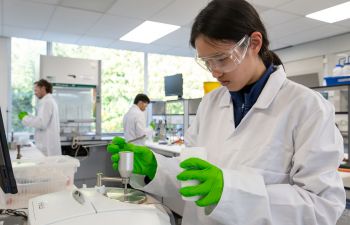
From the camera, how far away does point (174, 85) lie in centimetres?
436

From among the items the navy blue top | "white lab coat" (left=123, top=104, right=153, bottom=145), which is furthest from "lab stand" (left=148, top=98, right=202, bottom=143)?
the navy blue top

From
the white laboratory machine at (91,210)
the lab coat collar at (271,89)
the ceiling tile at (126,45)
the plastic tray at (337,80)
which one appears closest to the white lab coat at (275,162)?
the lab coat collar at (271,89)

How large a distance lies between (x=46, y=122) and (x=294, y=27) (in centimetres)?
375

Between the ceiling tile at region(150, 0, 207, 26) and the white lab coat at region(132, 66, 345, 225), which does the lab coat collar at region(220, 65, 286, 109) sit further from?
the ceiling tile at region(150, 0, 207, 26)

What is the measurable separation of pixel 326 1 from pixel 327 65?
2104 mm

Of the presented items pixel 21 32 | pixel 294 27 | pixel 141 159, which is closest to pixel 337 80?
pixel 141 159

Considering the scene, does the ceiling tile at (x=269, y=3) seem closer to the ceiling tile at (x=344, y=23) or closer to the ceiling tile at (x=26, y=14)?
the ceiling tile at (x=344, y=23)

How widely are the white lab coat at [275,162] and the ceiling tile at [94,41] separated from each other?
4194 millimetres

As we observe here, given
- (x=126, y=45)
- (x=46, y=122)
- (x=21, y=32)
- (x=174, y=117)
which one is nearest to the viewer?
(x=46, y=122)

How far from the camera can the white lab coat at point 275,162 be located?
27.5 inches

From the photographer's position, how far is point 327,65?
5180 millimetres

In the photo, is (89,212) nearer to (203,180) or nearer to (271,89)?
(203,180)

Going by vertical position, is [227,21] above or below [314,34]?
below

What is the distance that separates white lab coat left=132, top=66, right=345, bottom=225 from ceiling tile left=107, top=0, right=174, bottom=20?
2655 mm
